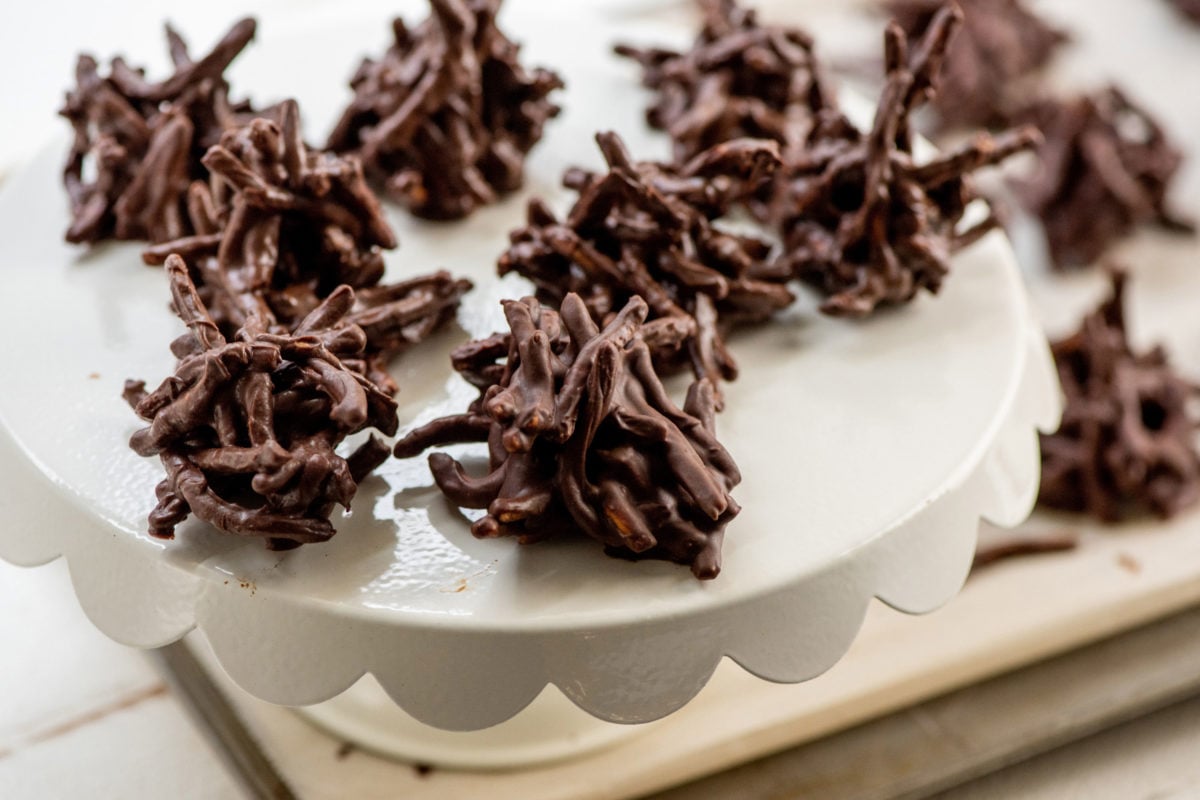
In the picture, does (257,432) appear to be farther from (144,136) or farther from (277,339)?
(144,136)

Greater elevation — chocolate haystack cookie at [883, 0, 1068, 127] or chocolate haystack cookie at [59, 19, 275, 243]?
chocolate haystack cookie at [59, 19, 275, 243]

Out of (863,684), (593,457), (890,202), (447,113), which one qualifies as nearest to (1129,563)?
(863,684)

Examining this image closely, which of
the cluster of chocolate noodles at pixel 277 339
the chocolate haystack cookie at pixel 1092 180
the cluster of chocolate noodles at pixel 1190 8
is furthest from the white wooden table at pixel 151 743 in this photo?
the cluster of chocolate noodles at pixel 1190 8

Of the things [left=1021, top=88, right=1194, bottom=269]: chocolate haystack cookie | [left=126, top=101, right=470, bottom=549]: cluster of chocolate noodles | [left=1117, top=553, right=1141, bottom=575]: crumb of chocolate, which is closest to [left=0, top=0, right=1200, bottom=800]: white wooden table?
[left=1117, top=553, right=1141, bottom=575]: crumb of chocolate

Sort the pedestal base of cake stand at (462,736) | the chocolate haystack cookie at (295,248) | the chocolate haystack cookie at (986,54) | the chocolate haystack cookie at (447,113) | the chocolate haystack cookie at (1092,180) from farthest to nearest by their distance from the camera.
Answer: the chocolate haystack cookie at (986,54) < the chocolate haystack cookie at (1092,180) < the chocolate haystack cookie at (447,113) < the pedestal base of cake stand at (462,736) < the chocolate haystack cookie at (295,248)

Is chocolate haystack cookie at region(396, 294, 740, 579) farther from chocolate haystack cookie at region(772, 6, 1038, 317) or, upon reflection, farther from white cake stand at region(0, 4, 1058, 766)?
chocolate haystack cookie at region(772, 6, 1038, 317)

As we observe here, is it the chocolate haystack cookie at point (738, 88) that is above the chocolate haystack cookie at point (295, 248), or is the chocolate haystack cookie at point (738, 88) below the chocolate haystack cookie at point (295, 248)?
below

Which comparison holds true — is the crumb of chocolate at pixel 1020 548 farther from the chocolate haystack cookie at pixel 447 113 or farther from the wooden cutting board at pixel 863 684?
the chocolate haystack cookie at pixel 447 113
